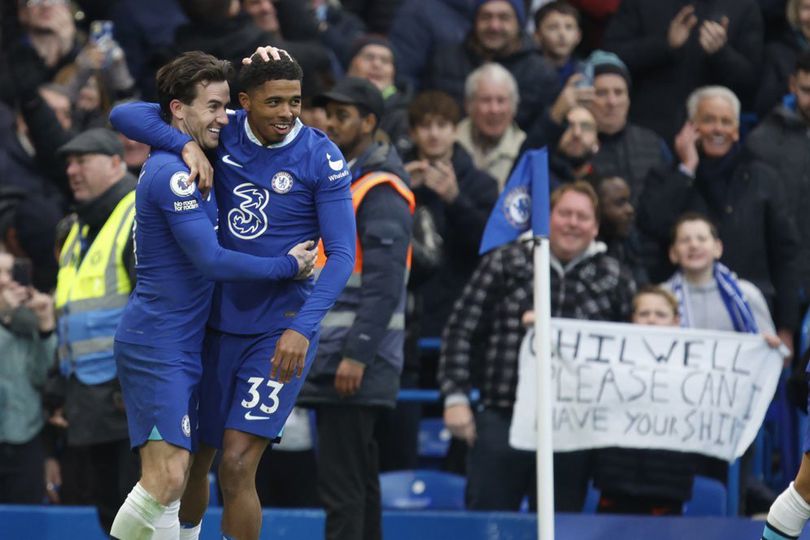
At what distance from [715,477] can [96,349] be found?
368cm

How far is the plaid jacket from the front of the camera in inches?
351

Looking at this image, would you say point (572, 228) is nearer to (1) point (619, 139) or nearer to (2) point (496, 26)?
(1) point (619, 139)

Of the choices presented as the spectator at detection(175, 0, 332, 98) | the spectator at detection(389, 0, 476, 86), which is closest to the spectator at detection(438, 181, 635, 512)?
the spectator at detection(175, 0, 332, 98)

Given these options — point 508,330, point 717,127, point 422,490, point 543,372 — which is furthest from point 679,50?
point 543,372

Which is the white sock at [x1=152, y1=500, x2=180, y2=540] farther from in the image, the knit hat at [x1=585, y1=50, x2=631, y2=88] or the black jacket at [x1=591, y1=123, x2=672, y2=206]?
the knit hat at [x1=585, y1=50, x2=631, y2=88]

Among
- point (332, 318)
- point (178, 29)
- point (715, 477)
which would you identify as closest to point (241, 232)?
point (332, 318)

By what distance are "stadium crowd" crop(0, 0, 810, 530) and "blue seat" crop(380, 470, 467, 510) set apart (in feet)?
0.65

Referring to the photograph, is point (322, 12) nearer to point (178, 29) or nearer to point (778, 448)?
point (178, 29)

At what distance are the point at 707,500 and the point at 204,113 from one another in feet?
13.0

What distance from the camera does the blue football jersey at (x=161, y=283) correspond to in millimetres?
6586

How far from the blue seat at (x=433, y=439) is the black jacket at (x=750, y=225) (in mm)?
1653

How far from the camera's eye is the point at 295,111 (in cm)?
667

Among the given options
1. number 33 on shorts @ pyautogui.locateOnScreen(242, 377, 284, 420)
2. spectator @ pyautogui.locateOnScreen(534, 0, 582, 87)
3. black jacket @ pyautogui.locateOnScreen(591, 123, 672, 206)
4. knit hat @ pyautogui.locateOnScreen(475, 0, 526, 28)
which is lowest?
number 33 on shorts @ pyautogui.locateOnScreen(242, 377, 284, 420)

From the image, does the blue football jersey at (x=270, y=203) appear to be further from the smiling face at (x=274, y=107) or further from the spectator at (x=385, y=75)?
the spectator at (x=385, y=75)
